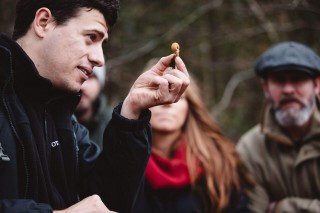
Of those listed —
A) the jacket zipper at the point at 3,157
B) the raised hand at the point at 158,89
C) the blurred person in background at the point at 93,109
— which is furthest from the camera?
the blurred person in background at the point at 93,109

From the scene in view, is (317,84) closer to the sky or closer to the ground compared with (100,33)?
closer to the ground

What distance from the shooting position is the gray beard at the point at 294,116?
10.9 ft

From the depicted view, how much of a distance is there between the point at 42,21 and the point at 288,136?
7.20ft

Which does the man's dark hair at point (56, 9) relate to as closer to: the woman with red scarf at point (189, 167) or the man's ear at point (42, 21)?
the man's ear at point (42, 21)

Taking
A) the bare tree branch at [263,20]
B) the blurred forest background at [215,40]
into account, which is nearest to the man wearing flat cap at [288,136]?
the blurred forest background at [215,40]

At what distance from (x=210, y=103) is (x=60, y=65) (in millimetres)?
5594

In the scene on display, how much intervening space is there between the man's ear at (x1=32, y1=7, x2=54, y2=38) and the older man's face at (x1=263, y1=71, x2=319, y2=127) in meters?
1.99

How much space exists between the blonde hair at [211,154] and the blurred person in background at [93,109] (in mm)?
889

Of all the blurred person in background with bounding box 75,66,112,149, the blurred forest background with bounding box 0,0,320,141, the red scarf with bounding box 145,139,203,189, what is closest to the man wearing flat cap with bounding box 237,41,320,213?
the red scarf with bounding box 145,139,203,189

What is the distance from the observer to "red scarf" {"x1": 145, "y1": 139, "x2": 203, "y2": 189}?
3.16m

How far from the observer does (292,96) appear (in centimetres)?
333

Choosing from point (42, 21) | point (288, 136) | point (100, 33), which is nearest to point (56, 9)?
point (42, 21)

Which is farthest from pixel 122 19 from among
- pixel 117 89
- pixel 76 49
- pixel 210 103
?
pixel 76 49

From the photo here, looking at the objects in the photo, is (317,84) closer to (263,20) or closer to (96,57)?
(96,57)
